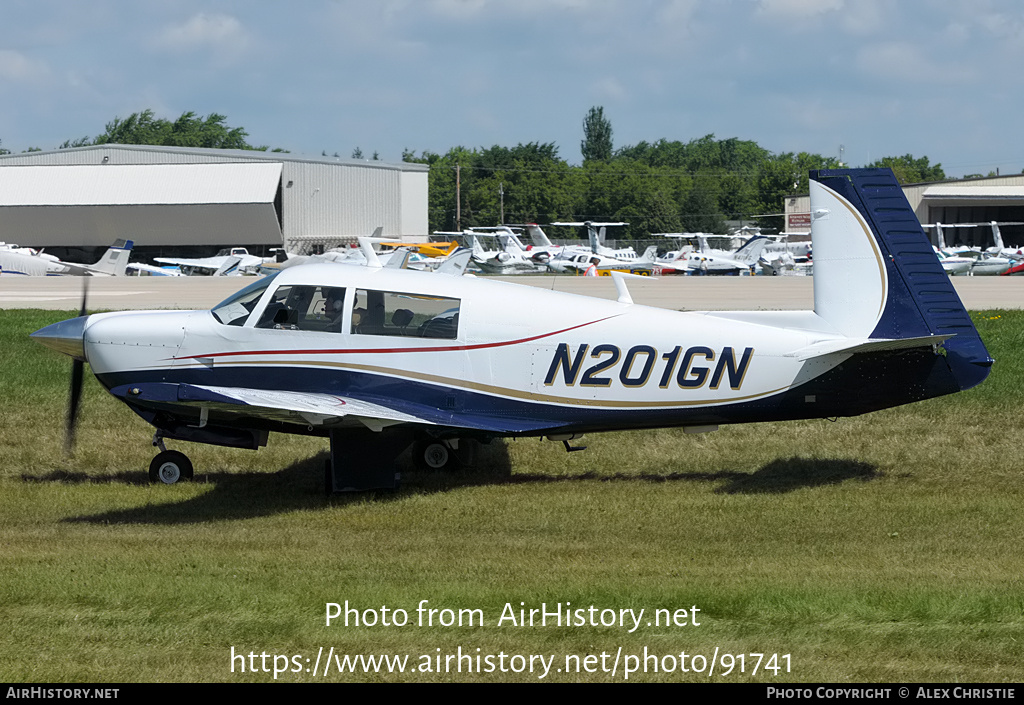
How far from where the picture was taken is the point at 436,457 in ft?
39.4

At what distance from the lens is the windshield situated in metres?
10.5

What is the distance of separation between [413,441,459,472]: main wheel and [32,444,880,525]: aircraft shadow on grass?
0.36 feet

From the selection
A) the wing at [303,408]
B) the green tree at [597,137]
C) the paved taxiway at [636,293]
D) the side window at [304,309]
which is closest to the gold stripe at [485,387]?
the wing at [303,408]

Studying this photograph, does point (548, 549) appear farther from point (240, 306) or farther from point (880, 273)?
point (880, 273)

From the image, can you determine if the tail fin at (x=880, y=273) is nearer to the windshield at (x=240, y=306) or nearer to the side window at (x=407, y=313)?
the side window at (x=407, y=313)

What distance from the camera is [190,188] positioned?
71938 mm

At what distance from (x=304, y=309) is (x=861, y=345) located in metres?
5.23

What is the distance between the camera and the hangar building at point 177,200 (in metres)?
71.3

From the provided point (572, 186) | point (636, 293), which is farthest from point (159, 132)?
point (636, 293)

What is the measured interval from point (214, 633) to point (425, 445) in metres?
5.60

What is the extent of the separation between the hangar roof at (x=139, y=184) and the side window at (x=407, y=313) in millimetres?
62679

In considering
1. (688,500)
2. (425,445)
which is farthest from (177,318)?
(688,500)

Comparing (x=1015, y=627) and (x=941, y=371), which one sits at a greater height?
(x=941, y=371)
